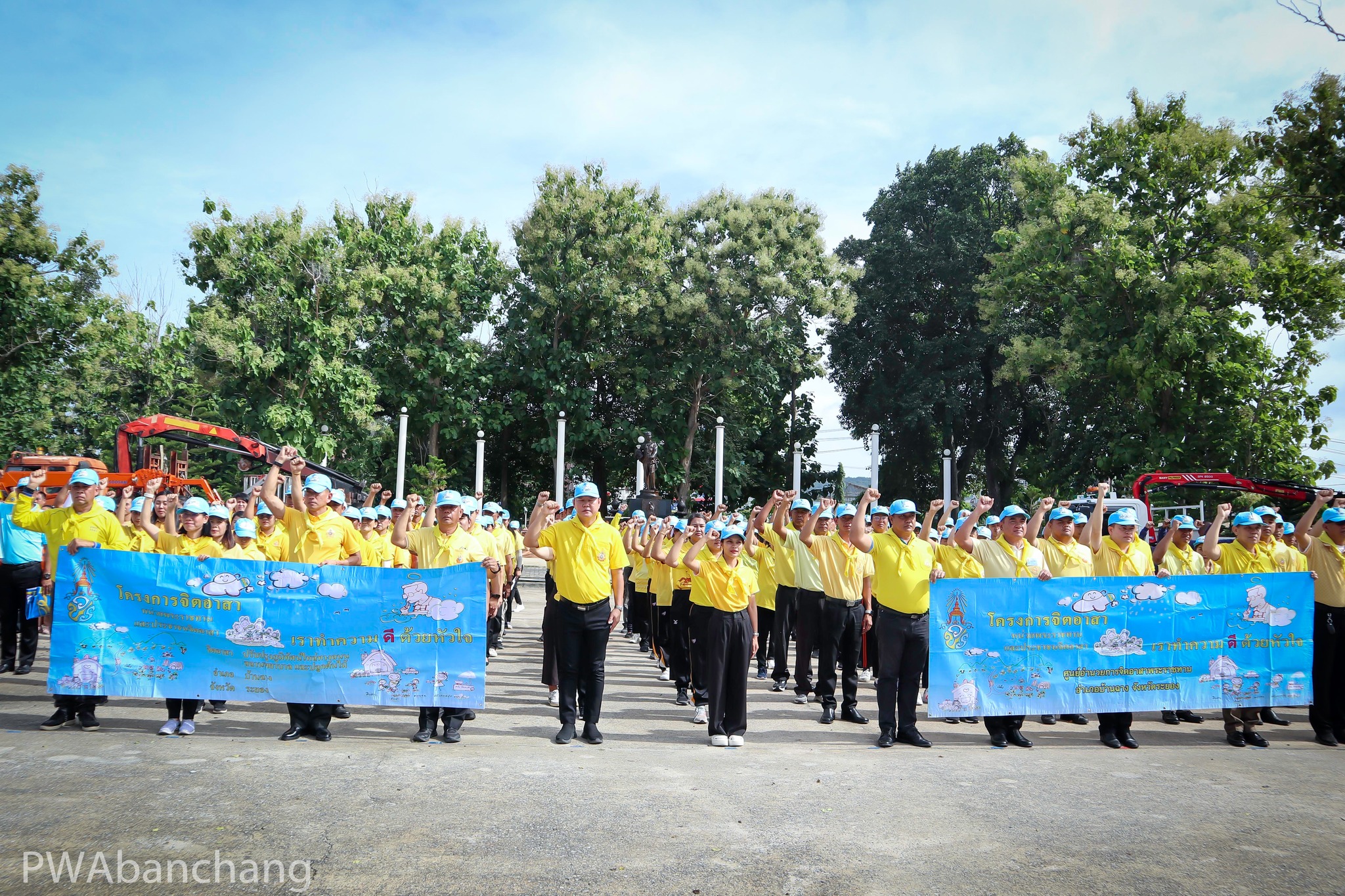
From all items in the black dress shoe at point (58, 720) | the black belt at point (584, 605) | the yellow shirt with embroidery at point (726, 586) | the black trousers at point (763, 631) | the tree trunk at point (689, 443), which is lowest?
the black dress shoe at point (58, 720)

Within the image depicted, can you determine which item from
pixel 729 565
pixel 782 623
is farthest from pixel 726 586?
pixel 782 623

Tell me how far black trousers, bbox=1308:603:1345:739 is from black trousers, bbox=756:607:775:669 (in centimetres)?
547

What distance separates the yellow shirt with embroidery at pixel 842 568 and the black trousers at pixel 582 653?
2599 mm

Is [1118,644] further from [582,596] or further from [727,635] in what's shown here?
[582,596]

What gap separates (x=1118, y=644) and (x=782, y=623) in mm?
3656

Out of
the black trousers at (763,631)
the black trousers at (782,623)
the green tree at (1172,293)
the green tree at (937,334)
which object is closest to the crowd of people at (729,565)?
the black trousers at (782,623)

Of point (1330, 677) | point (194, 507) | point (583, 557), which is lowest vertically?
point (1330, 677)

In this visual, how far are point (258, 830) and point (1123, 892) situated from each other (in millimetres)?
4383

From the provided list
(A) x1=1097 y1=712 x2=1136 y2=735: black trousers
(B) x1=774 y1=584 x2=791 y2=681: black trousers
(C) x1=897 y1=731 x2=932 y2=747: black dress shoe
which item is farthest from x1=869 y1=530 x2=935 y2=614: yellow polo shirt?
(B) x1=774 y1=584 x2=791 y2=681: black trousers

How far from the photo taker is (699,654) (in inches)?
360

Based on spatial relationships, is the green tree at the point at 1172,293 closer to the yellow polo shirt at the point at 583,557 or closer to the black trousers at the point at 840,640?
the black trousers at the point at 840,640

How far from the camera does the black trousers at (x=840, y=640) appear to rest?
9.23 m

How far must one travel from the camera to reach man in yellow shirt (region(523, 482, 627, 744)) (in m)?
7.87

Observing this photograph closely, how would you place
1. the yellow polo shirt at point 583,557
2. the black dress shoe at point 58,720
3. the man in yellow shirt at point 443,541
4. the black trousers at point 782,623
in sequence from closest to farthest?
the black dress shoe at point 58,720
the yellow polo shirt at point 583,557
the man in yellow shirt at point 443,541
the black trousers at point 782,623
